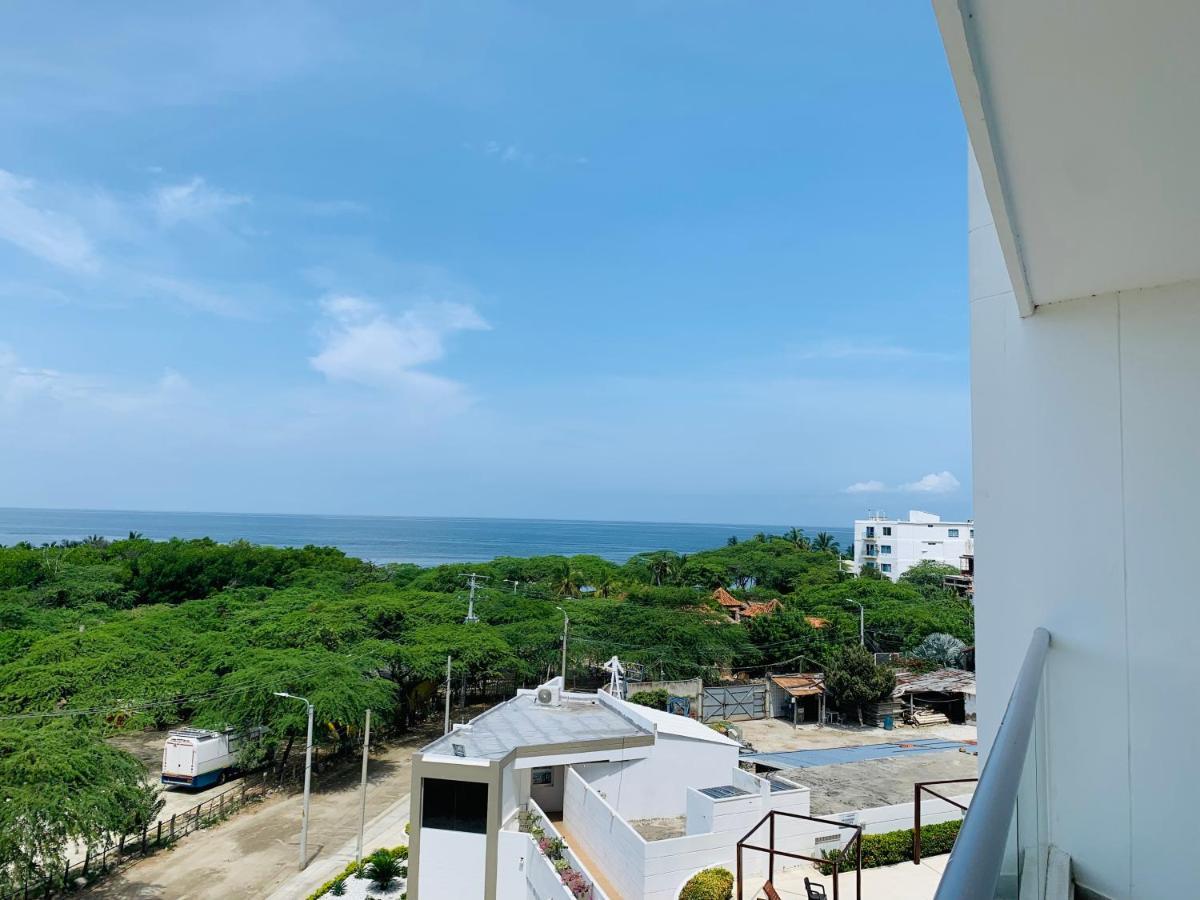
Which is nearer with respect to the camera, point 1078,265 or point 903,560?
point 1078,265

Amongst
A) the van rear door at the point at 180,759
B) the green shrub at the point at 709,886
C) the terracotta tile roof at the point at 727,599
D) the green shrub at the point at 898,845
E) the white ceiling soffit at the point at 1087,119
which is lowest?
the van rear door at the point at 180,759

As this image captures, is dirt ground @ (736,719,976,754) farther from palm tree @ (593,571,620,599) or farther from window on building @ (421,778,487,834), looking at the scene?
palm tree @ (593,571,620,599)

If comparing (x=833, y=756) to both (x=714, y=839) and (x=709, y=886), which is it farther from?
(x=709, y=886)

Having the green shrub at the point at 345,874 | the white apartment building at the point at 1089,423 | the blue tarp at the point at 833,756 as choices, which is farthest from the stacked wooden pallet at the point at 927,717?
the white apartment building at the point at 1089,423

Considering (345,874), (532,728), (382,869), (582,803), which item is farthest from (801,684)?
(345,874)

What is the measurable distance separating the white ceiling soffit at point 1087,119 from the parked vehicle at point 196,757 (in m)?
16.6

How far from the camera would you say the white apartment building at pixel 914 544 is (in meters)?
53.2

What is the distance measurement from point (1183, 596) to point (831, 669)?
18975 mm

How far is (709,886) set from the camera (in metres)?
7.71

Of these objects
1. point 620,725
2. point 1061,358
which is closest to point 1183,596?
point 1061,358

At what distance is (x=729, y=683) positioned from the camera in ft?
68.8

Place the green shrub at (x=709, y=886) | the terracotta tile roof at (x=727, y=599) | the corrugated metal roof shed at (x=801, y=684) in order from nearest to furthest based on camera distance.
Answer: the green shrub at (x=709, y=886) < the corrugated metal roof shed at (x=801, y=684) < the terracotta tile roof at (x=727, y=599)

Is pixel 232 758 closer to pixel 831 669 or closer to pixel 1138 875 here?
pixel 831 669

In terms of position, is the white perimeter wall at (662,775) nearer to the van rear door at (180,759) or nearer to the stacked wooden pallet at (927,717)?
the van rear door at (180,759)
